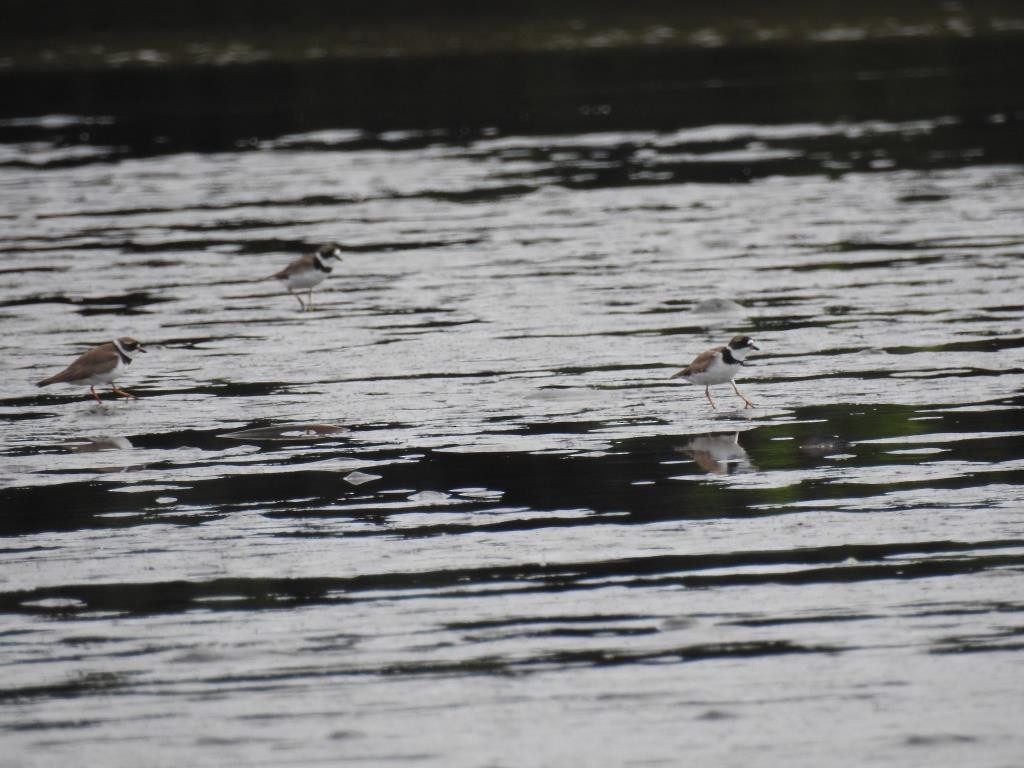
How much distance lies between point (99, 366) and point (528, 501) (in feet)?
14.8

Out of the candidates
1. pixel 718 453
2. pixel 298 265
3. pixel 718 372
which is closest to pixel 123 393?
pixel 298 265

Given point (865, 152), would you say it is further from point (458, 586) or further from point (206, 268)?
point (458, 586)

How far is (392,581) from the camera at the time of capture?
869 centimetres

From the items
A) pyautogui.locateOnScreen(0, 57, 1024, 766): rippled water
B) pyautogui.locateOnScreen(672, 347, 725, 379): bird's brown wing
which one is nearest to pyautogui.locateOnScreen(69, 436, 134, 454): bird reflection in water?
pyautogui.locateOnScreen(0, 57, 1024, 766): rippled water

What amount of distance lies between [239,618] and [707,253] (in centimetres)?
1186

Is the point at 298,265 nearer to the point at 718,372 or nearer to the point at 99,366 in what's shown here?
the point at 99,366

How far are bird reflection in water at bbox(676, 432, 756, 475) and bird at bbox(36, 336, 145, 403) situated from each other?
4437mm

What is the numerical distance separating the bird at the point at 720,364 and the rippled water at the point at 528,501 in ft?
0.83

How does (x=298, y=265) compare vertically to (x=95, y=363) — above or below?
above

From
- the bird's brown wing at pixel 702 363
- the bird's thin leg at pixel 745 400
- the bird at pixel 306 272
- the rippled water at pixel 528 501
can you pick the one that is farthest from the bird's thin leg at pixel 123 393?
the bird's thin leg at pixel 745 400

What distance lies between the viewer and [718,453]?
11.0 m

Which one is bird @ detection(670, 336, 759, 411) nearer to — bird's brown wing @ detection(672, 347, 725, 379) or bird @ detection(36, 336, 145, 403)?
bird's brown wing @ detection(672, 347, 725, 379)

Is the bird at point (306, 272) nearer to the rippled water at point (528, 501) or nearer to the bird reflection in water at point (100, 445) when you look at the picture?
the rippled water at point (528, 501)

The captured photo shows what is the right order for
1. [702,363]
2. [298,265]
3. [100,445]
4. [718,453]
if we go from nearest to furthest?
[718,453] < [100,445] < [702,363] < [298,265]
